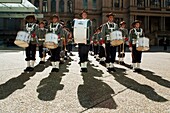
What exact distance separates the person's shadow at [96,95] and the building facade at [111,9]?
4863cm

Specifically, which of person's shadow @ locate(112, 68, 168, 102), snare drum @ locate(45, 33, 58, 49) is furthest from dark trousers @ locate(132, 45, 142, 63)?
snare drum @ locate(45, 33, 58, 49)

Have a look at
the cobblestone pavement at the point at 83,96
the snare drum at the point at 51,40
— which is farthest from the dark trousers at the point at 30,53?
the cobblestone pavement at the point at 83,96

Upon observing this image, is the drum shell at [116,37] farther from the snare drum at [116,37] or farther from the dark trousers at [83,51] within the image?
the dark trousers at [83,51]

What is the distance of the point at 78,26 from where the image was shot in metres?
7.61

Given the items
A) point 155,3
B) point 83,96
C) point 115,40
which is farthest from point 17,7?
point 155,3

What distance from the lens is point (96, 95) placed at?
4746mm

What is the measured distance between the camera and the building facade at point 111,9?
54.2 meters

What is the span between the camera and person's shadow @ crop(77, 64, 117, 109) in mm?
4105

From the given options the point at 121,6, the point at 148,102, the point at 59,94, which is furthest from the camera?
the point at 121,6

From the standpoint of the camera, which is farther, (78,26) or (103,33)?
(103,33)

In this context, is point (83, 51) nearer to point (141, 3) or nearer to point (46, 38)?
point (46, 38)

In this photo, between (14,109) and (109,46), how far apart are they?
5.07 m

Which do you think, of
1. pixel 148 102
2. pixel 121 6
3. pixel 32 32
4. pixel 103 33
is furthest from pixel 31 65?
pixel 121 6

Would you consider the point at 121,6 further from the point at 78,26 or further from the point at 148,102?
the point at 148,102
